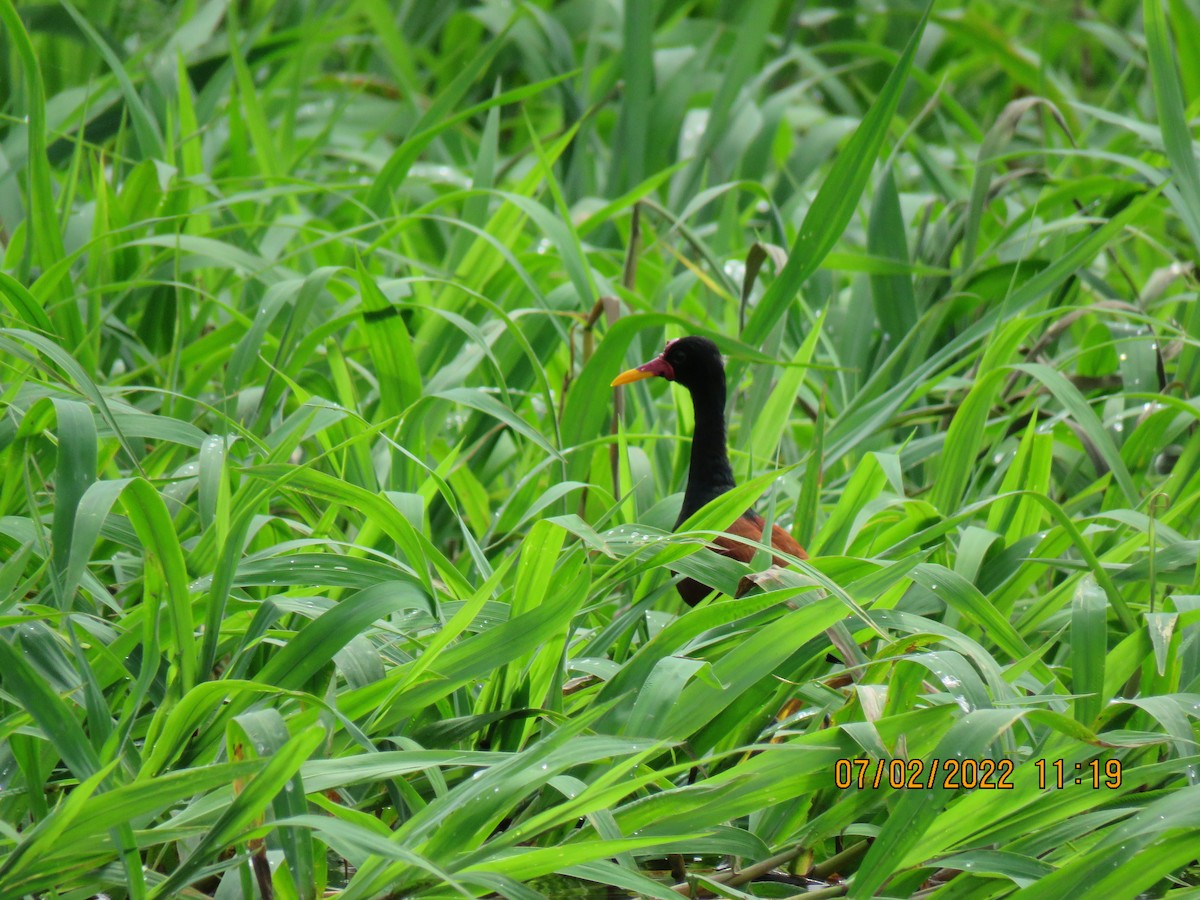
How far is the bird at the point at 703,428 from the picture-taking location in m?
2.14

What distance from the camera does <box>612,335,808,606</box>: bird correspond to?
→ 2139 mm

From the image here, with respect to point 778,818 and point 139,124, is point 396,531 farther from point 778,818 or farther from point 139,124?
point 139,124

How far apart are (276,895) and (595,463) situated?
4.18 feet

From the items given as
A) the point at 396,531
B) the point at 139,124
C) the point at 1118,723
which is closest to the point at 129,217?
the point at 139,124

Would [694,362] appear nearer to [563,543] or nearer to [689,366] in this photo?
[689,366]

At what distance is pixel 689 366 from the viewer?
236 cm

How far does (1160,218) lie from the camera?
382 cm
